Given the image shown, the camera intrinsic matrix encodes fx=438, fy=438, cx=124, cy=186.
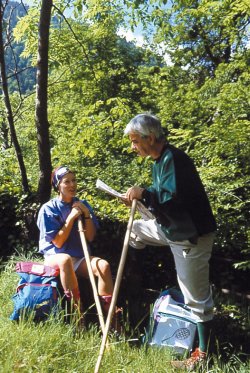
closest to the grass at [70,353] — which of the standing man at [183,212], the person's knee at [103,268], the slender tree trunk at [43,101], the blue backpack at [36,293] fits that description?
the blue backpack at [36,293]

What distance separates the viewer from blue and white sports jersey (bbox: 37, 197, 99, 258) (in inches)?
150

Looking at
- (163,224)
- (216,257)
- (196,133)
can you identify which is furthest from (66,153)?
(163,224)

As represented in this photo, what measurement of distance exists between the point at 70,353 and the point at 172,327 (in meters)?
0.88

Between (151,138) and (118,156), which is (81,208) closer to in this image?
(151,138)

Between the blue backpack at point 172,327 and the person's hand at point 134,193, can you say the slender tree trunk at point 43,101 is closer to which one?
the person's hand at point 134,193

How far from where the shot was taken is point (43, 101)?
512cm

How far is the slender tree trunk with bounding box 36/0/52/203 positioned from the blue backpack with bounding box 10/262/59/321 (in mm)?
1866

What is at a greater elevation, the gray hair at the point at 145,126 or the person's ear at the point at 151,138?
the gray hair at the point at 145,126

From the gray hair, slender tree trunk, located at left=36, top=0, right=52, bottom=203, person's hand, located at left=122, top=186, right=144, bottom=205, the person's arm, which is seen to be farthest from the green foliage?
the gray hair

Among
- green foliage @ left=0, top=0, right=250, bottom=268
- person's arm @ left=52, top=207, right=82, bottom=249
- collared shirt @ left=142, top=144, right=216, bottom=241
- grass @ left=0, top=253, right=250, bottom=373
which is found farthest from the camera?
green foliage @ left=0, top=0, right=250, bottom=268

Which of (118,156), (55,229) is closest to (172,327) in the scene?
(55,229)

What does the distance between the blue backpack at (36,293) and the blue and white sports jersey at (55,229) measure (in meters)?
0.29

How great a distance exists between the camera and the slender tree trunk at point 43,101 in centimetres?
501

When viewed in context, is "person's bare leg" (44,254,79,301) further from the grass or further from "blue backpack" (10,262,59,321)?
the grass
